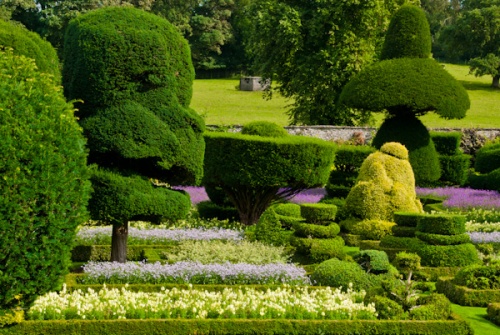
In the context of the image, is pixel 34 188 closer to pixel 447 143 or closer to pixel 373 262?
pixel 373 262

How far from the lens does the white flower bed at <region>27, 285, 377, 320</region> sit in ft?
36.3

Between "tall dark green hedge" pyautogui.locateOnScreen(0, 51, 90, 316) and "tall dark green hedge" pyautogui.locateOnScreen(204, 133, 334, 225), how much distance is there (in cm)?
1017

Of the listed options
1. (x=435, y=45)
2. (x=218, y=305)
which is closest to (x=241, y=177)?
(x=218, y=305)

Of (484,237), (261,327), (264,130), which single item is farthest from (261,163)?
(261,327)

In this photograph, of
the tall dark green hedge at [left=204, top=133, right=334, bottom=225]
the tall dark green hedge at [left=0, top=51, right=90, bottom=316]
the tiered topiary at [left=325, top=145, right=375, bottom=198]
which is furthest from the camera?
the tiered topiary at [left=325, top=145, right=375, bottom=198]

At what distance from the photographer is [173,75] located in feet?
46.6

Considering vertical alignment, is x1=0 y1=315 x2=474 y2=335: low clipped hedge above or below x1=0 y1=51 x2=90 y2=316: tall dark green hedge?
below

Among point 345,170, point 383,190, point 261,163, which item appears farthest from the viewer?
point 345,170

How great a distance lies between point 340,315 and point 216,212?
437 inches

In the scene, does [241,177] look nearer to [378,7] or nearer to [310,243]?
[310,243]

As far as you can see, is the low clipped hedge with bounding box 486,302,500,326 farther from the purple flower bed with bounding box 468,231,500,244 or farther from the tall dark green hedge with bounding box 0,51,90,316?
the tall dark green hedge with bounding box 0,51,90,316

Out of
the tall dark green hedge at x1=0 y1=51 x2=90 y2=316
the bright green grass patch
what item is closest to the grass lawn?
the bright green grass patch

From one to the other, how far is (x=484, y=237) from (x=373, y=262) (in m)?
5.84

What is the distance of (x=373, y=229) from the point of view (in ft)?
61.2
